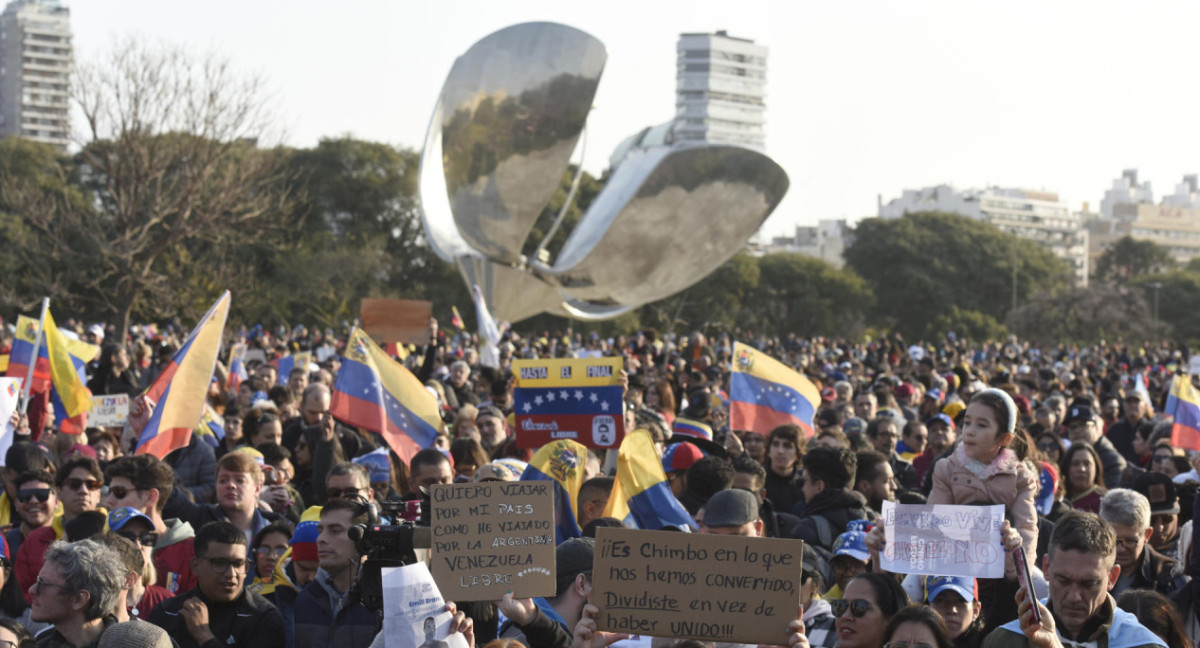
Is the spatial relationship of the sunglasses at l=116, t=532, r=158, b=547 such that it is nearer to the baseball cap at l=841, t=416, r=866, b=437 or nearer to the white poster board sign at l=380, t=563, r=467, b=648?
the white poster board sign at l=380, t=563, r=467, b=648

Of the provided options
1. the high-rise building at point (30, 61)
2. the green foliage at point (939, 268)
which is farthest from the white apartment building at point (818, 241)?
the high-rise building at point (30, 61)

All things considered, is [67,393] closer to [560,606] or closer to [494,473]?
[494,473]

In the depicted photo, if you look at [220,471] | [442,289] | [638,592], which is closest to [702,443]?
[220,471]

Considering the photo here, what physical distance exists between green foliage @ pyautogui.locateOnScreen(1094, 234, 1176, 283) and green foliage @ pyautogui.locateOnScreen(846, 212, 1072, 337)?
30331 millimetres

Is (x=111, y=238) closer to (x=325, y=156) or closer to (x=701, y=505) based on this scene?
(x=325, y=156)

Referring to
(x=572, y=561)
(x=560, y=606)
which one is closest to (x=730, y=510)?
(x=572, y=561)

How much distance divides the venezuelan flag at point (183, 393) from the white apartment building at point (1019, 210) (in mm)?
127108

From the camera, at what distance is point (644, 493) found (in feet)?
21.3

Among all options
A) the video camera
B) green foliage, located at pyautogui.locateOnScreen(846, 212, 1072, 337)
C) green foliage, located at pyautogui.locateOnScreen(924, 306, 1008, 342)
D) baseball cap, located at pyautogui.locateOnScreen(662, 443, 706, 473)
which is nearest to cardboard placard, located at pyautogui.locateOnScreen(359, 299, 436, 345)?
baseball cap, located at pyautogui.locateOnScreen(662, 443, 706, 473)

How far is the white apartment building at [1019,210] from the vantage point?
138750 millimetres

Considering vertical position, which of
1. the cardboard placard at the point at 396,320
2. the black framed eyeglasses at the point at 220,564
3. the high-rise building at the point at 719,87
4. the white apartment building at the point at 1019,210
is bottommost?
the black framed eyeglasses at the point at 220,564

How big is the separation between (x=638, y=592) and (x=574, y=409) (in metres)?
5.34

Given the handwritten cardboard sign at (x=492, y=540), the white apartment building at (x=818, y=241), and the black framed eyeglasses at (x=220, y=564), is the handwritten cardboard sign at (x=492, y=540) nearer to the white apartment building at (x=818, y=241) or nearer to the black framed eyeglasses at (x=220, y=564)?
the black framed eyeglasses at (x=220, y=564)

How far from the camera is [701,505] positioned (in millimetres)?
6824
